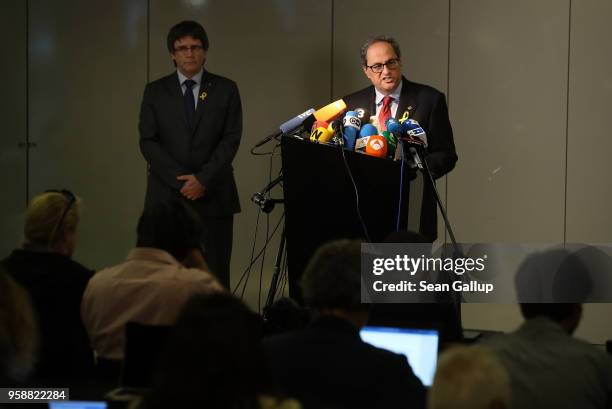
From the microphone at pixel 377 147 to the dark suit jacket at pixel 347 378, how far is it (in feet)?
6.37

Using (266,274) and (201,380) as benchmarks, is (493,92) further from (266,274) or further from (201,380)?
(201,380)

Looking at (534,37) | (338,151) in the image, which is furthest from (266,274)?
(338,151)

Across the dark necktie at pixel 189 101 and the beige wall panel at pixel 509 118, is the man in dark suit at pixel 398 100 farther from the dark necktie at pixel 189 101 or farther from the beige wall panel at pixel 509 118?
the beige wall panel at pixel 509 118

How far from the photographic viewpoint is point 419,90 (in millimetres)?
5066

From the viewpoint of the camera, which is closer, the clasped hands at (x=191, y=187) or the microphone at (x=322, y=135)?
the microphone at (x=322, y=135)

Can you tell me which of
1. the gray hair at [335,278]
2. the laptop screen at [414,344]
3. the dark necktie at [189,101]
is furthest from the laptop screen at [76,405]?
the dark necktie at [189,101]

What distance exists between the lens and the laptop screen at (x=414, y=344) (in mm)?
3070

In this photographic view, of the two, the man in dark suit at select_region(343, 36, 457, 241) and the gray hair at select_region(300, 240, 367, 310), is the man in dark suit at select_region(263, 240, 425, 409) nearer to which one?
the gray hair at select_region(300, 240, 367, 310)

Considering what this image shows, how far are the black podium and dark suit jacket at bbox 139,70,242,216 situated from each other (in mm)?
1310

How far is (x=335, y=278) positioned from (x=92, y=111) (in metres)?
4.98

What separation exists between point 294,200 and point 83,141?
3.40 m

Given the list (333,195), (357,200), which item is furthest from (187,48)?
(357,200)

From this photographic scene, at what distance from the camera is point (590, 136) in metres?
6.68

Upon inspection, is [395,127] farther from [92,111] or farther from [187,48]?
[92,111]
